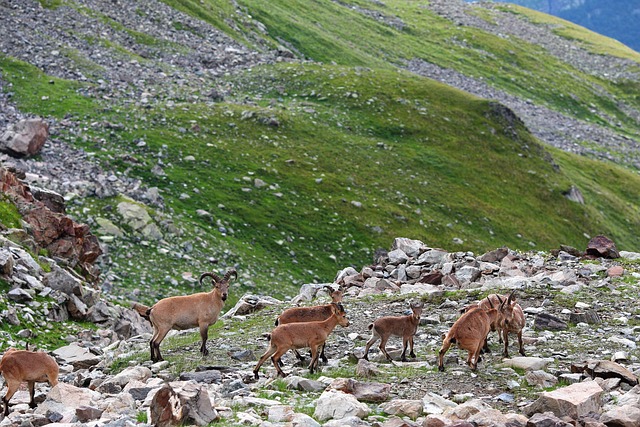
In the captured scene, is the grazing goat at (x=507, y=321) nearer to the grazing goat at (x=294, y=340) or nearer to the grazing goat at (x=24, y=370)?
the grazing goat at (x=294, y=340)

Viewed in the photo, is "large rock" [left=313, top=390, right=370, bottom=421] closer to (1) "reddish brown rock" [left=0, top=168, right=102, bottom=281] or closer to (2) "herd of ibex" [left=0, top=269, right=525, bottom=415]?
(2) "herd of ibex" [left=0, top=269, right=525, bottom=415]

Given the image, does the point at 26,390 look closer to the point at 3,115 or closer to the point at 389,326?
the point at 389,326

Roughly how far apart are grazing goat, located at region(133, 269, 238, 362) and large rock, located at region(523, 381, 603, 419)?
8811 millimetres

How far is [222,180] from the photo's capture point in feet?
169

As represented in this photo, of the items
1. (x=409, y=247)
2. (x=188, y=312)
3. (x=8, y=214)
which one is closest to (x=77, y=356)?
(x=188, y=312)

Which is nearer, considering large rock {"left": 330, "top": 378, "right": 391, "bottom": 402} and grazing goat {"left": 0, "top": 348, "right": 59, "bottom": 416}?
large rock {"left": 330, "top": 378, "right": 391, "bottom": 402}

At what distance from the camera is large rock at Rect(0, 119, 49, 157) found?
45062 mm

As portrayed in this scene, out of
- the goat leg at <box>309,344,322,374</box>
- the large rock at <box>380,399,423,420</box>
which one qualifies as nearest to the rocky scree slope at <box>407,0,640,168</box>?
the goat leg at <box>309,344,322,374</box>

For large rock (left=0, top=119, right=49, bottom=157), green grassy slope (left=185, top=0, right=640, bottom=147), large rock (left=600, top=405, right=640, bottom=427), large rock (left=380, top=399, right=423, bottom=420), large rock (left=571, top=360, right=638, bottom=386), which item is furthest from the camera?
green grassy slope (left=185, top=0, right=640, bottom=147)

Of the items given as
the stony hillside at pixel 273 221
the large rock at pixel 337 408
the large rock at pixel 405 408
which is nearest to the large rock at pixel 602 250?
the stony hillside at pixel 273 221

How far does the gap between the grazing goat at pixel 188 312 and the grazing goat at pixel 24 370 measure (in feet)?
13.3

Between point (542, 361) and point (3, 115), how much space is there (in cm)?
4469

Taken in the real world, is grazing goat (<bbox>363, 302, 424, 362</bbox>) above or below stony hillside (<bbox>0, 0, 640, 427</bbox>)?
above

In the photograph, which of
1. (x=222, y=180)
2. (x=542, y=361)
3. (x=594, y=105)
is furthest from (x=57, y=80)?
(x=594, y=105)
